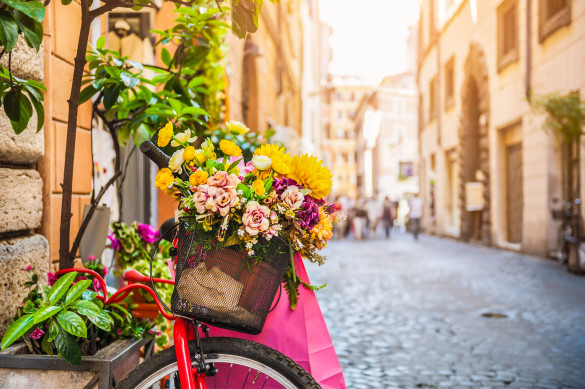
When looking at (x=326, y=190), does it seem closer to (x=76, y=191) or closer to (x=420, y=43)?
(x=76, y=191)

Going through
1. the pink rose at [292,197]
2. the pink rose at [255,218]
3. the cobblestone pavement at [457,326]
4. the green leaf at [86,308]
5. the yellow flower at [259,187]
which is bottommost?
the cobblestone pavement at [457,326]

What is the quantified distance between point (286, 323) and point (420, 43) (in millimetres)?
26065

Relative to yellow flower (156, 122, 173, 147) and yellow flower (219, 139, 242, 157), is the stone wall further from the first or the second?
yellow flower (219, 139, 242, 157)

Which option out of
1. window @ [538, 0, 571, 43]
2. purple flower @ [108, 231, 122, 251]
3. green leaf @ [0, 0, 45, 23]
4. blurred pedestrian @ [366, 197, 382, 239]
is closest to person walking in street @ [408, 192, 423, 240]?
blurred pedestrian @ [366, 197, 382, 239]

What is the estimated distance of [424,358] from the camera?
4703mm

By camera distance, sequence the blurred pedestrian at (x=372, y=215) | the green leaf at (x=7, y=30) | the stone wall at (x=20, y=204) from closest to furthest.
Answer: the green leaf at (x=7, y=30) → the stone wall at (x=20, y=204) → the blurred pedestrian at (x=372, y=215)

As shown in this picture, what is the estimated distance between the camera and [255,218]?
70.2 inches

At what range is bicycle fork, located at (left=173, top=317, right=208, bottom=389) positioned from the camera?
6.19 feet

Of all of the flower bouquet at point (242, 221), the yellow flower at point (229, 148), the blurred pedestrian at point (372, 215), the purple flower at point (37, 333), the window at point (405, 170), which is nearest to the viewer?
the flower bouquet at point (242, 221)

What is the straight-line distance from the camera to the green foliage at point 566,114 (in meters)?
9.69

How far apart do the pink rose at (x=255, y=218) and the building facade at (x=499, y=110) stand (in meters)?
10.2

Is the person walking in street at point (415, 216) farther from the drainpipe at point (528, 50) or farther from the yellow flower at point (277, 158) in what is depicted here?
the yellow flower at point (277, 158)

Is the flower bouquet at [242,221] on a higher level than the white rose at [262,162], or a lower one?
lower

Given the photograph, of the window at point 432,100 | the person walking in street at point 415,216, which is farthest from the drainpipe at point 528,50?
the window at point 432,100
